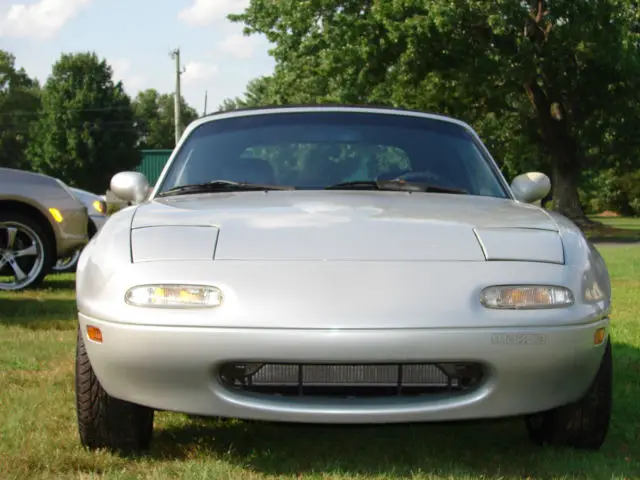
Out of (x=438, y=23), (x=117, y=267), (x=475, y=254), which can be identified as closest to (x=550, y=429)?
(x=475, y=254)

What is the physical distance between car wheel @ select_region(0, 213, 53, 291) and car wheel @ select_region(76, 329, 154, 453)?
5584mm

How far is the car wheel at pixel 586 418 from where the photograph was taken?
3.13m

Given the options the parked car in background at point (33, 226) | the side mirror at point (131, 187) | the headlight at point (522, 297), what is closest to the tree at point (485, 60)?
the parked car in background at point (33, 226)

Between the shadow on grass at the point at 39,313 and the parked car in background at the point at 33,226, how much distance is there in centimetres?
71

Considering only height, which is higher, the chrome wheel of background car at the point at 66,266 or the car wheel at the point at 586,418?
the car wheel at the point at 586,418

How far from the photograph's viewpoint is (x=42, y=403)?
13.0 feet

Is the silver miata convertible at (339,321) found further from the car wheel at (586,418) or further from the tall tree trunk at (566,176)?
the tall tree trunk at (566,176)

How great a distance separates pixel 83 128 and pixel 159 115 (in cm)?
5231

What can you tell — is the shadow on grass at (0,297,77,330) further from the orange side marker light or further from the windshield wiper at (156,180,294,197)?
the orange side marker light

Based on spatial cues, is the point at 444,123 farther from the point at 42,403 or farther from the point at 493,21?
the point at 493,21

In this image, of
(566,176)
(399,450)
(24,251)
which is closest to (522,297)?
(399,450)

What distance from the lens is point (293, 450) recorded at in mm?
3326

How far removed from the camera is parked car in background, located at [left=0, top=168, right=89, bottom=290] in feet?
27.5

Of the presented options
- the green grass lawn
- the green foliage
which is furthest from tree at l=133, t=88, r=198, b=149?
the green grass lawn
